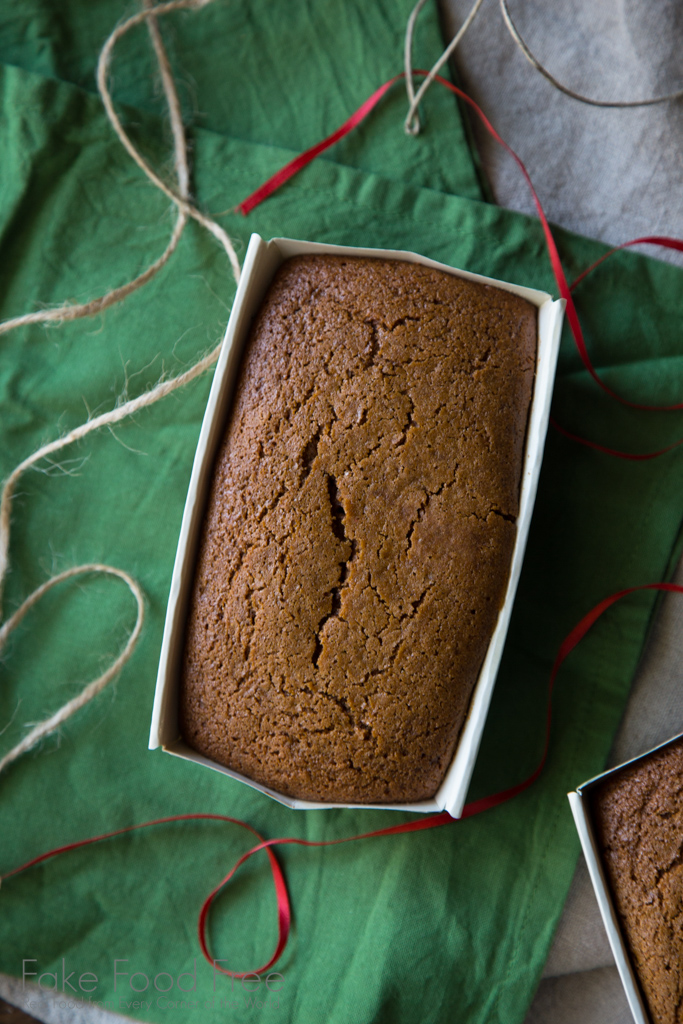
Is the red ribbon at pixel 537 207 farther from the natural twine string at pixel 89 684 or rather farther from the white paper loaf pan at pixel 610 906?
the natural twine string at pixel 89 684

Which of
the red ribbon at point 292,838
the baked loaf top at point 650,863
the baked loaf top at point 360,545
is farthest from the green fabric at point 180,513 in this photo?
the baked loaf top at point 360,545

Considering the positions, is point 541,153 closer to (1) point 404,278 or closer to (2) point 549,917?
(1) point 404,278

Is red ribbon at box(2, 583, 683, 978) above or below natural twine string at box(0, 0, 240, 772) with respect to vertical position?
below

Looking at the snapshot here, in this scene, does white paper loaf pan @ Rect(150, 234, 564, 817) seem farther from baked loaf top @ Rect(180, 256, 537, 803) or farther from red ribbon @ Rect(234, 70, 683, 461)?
red ribbon @ Rect(234, 70, 683, 461)

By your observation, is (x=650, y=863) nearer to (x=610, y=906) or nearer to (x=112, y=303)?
(x=610, y=906)

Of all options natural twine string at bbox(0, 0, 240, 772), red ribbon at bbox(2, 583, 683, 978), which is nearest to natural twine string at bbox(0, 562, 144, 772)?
natural twine string at bbox(0, 0, 240, 772)

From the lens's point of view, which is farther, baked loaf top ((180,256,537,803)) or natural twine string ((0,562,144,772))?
natural twine string ((0,562,144,772))
